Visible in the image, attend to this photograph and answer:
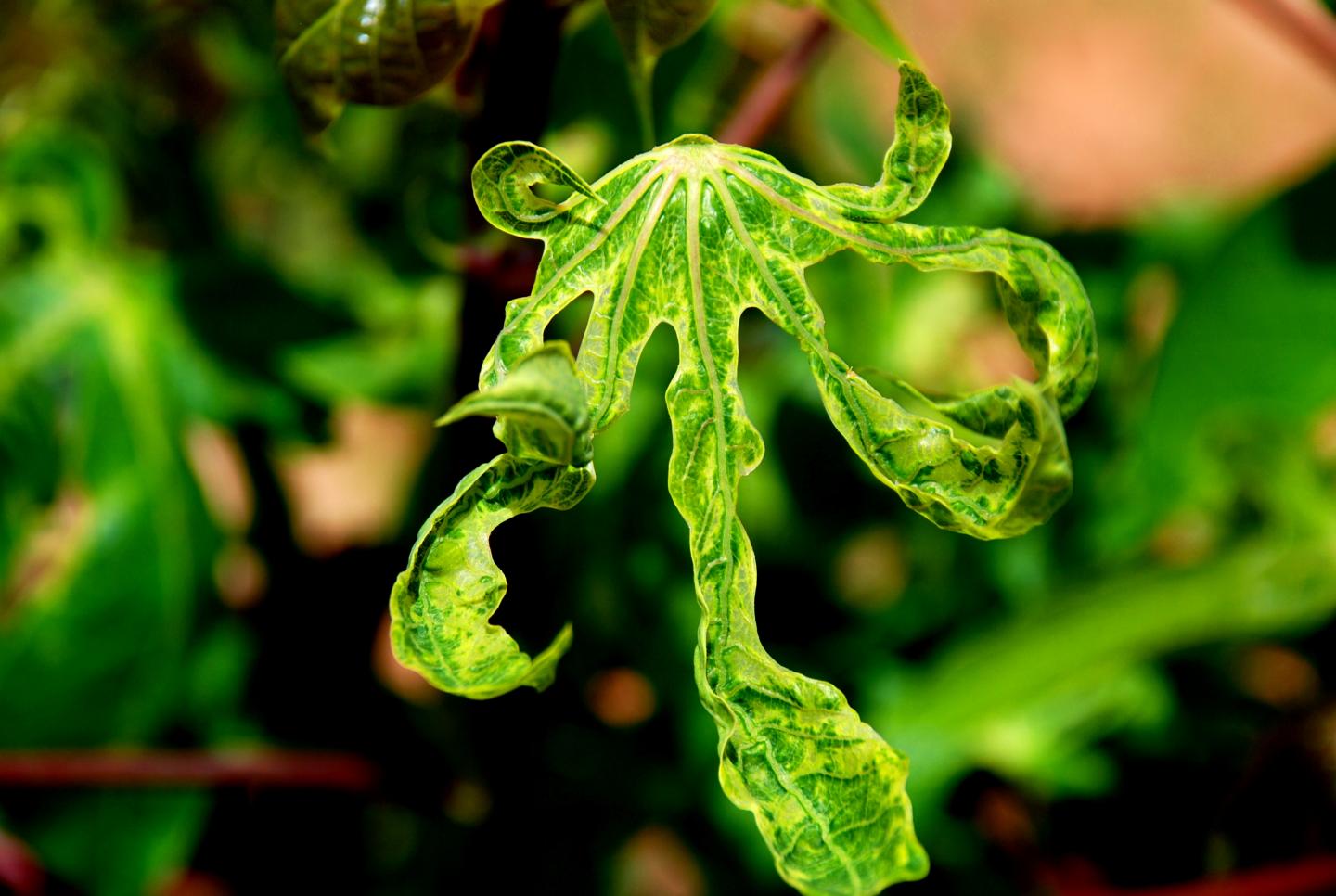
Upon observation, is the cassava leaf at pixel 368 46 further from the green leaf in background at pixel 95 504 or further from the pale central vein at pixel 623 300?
the green leaf in background at pixel 95 504

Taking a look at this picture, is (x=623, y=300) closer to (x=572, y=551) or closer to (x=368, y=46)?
(x=368, y=46)

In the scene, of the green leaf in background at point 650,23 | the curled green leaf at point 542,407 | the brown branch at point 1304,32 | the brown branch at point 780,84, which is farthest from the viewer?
the brown branch at point 1304,32

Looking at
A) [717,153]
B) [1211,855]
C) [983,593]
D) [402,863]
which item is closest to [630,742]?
[402,863]

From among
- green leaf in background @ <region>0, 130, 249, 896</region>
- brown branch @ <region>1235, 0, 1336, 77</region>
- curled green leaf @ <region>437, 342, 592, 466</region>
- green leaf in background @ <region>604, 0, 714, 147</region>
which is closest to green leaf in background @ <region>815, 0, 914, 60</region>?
green leaf in background @ <region>604, 0, 714, 147</region>

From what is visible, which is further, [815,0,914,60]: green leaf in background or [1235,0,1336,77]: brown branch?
[1235,0,1336,77]: brown branch

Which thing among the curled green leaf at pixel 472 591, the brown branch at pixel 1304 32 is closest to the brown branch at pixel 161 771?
the curled green leaf at pixel 472 591

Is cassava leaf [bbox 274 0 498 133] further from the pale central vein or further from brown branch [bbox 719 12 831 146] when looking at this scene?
brown branch [bbox 719 12 831 146]

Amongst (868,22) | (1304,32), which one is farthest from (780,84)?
(1304,32)
